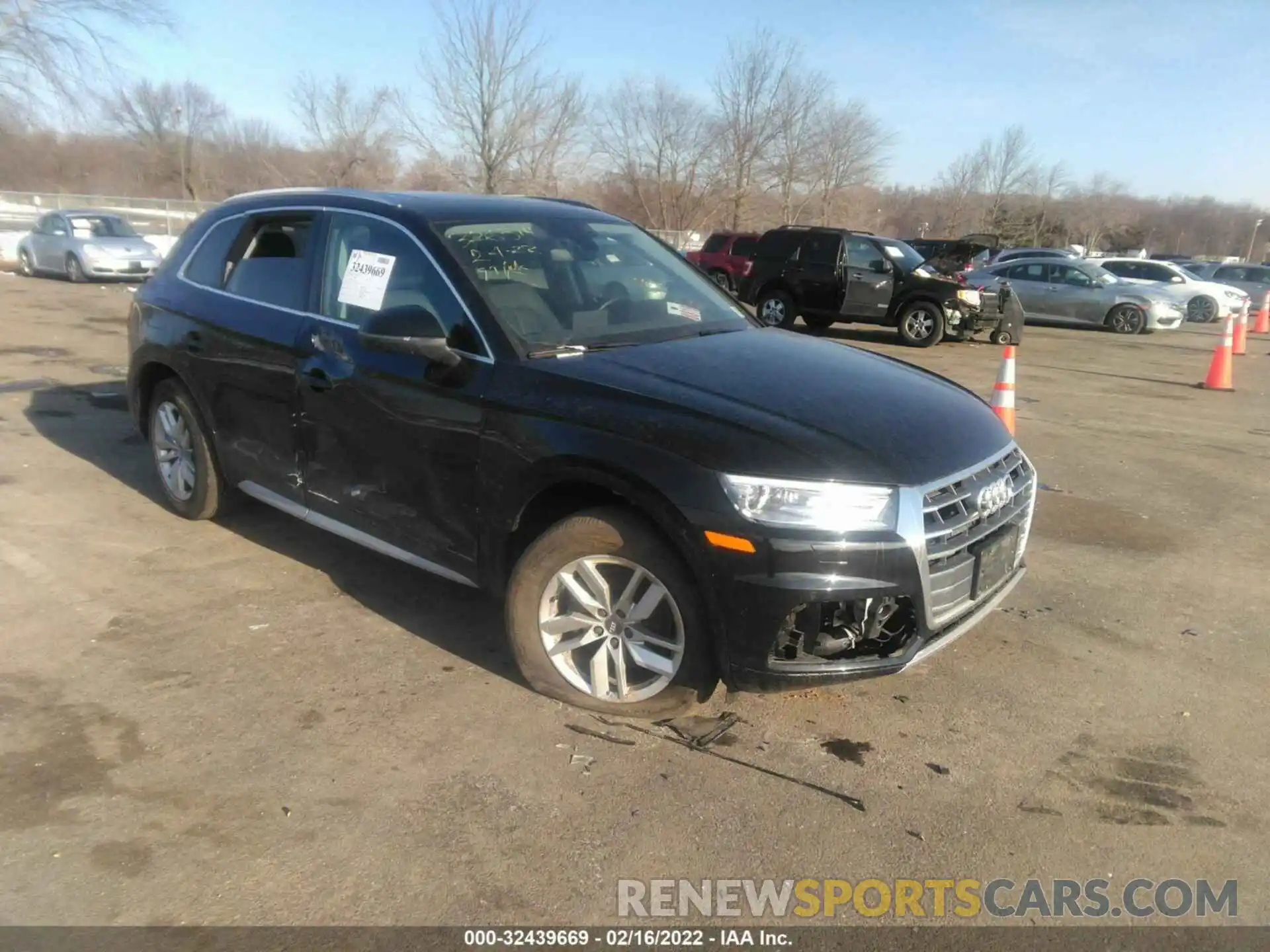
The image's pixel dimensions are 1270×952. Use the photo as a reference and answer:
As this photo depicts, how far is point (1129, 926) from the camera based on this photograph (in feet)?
8.34

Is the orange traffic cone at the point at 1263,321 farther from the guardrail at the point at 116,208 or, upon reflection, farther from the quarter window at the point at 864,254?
the guardrail at the point at 116,208

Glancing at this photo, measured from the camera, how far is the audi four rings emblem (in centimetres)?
331

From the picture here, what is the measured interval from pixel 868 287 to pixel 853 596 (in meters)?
13.9

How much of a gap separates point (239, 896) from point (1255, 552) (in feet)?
18.3

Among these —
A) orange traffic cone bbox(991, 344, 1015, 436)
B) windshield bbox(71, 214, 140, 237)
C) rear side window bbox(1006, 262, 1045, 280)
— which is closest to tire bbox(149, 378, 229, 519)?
orange traffic cone bbox(991, 344, 1015, 436)

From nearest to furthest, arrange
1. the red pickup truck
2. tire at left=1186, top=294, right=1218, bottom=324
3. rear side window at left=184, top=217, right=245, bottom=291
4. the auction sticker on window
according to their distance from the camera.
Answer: the auction sticker on window, rear side window at left=184, top=217, right=245, bottom=291, the red pickup truck, tire at left=1186, top=294, right=1218, bottom=324

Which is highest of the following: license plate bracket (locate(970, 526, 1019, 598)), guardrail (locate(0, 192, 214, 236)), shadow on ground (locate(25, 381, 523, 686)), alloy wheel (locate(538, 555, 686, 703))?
guardrail (locate(0, 192, 214, 236))

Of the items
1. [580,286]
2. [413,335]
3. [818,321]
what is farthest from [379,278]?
→ [818,321]

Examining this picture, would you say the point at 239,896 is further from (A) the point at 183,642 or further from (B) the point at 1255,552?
(B) the point at 1255,552

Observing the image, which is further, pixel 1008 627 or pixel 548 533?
pixel 1008 627

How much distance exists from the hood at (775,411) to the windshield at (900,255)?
509 inches

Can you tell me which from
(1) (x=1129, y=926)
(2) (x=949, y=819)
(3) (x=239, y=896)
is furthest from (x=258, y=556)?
(1) (x=1129, y=926)

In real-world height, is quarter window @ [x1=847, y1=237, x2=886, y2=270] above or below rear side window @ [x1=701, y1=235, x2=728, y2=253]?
below

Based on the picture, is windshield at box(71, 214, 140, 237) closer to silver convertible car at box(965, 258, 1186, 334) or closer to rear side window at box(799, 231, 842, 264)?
rear side window at box(799, 231, 842, 264)
